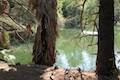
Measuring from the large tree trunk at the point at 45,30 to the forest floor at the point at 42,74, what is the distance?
3.49 m

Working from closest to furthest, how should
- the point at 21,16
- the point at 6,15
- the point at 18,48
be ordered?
the point at 6,15 < the point at 21,16 < the point at 18,48

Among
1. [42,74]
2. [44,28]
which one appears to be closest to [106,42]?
[42,74]

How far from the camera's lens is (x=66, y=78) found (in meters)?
7.09

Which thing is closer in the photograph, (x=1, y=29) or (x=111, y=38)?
(x=111, y=38)

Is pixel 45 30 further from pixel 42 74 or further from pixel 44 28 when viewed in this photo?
pixel 42 74

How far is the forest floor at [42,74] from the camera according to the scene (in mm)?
7174

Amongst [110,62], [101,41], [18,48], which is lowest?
[18,48]

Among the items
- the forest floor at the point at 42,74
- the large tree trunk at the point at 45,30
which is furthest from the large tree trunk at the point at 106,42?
the large tree trunk at the point at 45,30

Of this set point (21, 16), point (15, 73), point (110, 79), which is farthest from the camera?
point (21, 16)

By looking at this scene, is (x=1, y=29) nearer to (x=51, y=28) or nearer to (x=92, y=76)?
Answer: (x=51, y=28)

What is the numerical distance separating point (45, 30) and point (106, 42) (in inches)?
188

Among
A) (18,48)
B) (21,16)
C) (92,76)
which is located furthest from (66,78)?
(18,48)

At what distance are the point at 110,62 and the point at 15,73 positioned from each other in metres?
2.13

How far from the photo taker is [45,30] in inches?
458
